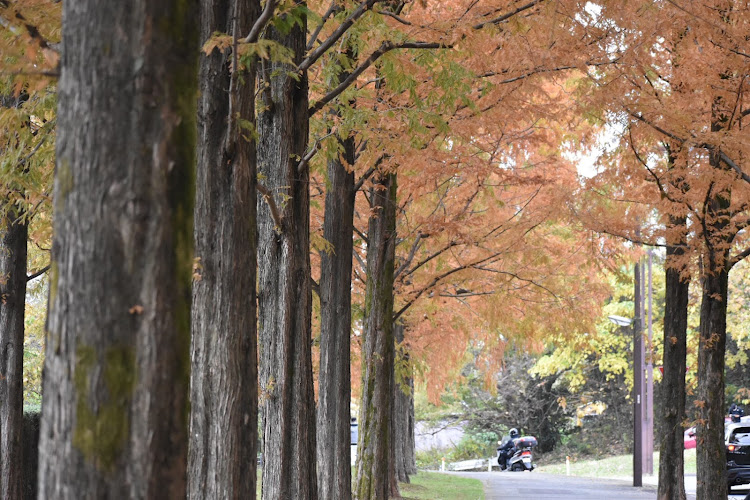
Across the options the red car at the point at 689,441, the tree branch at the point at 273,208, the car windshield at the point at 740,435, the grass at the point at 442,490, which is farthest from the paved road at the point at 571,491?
the red car at the point at 689,441

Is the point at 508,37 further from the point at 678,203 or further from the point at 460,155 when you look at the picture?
the point at 678,203

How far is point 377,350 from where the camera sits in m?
14.4

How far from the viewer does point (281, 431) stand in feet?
26.5

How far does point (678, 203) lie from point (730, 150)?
6.79ft

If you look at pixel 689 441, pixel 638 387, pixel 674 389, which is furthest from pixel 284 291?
pixel 689 441

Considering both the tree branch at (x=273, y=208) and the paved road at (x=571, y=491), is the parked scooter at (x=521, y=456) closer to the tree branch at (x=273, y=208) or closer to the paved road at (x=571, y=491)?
the paved road at (x=571, y=491)

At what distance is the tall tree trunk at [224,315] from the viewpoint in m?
5.71

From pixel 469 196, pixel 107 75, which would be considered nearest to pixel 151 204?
pixel 107 75

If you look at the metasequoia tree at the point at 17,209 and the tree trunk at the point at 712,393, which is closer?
the metasequoia tree at the point at 17,209

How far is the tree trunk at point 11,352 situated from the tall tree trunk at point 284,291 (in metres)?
3.56

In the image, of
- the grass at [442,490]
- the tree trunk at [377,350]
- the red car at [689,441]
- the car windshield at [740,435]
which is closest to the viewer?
the tree trunk at [377,350]

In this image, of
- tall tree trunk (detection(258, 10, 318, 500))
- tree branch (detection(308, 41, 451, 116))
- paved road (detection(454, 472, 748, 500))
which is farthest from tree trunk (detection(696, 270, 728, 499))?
paved road (detection(454, 472, 748, 500))

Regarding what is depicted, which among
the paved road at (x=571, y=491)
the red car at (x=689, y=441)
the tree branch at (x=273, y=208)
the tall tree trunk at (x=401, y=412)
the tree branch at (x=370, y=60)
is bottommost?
the red car at (x=689, y=441)

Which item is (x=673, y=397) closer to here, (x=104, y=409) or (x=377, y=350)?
(x=377, y=350)
